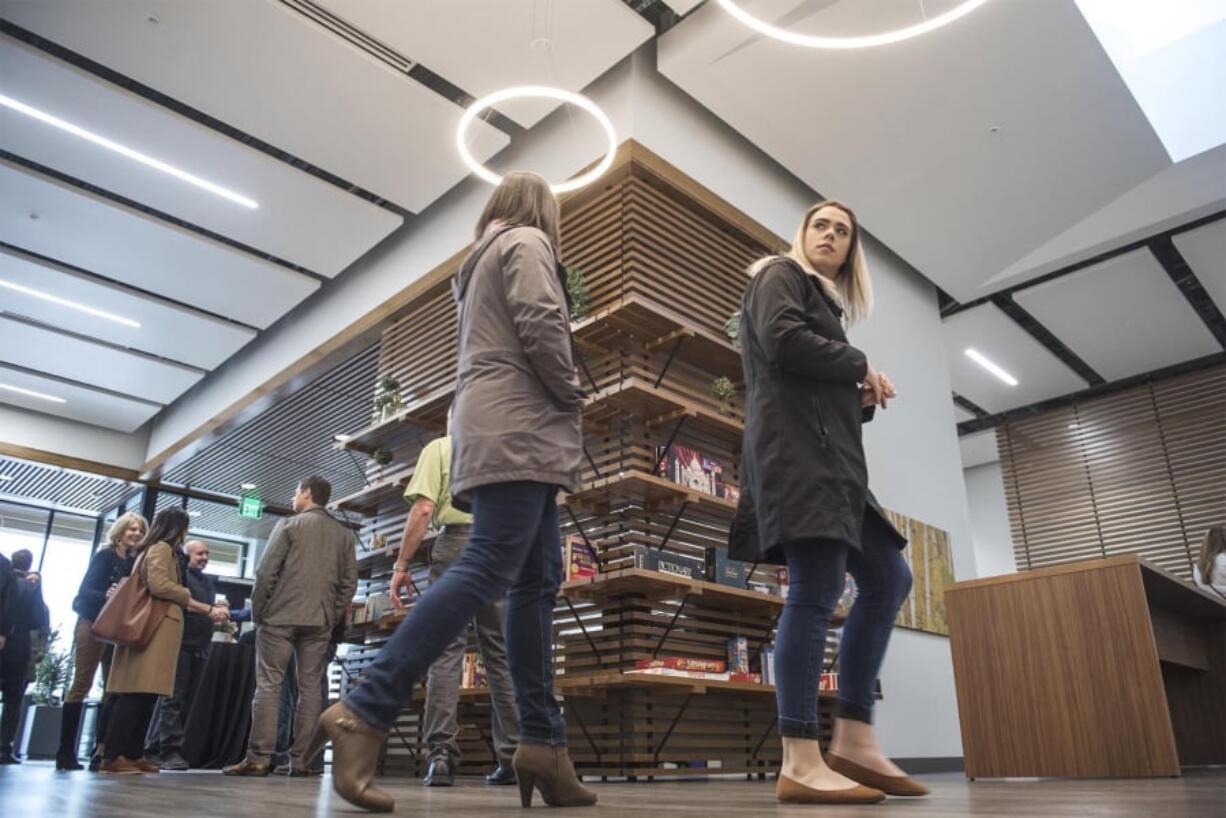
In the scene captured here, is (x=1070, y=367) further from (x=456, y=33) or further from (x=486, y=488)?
(x=486, y=488)

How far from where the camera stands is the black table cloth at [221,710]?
5.26 meters

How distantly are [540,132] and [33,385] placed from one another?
21.2 feet

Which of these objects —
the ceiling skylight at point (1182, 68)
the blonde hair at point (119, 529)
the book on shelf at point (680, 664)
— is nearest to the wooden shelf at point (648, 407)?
the book on shelf at point (680, 664)

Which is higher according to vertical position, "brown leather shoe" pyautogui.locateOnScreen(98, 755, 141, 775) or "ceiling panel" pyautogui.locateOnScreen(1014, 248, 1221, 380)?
"ceiling panel" pyautogui.locateOnScreen(1014, 248, 1221, 380)

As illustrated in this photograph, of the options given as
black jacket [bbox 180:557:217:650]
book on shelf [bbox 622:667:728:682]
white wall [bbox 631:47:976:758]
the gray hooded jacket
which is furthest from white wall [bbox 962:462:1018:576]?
the gray hooded jacket

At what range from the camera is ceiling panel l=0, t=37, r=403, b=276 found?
5047 millimetres

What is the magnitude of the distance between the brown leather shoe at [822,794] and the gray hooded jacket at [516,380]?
2.44ft

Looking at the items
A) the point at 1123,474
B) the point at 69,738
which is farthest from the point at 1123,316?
the point at 69,738

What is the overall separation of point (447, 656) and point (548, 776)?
1648mm

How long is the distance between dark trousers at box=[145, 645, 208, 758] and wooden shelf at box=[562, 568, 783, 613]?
2.77 m

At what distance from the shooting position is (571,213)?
520cm

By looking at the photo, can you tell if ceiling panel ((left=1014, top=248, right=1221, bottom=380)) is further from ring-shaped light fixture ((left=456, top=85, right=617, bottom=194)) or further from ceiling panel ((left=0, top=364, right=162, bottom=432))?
ceiling panel ((left=0, top=364, right=162, bottom=432))

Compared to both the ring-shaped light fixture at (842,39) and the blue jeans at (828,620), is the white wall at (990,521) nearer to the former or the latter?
the ring-shaped light fixture at (842,39)

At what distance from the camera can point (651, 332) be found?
4500 millimetres
